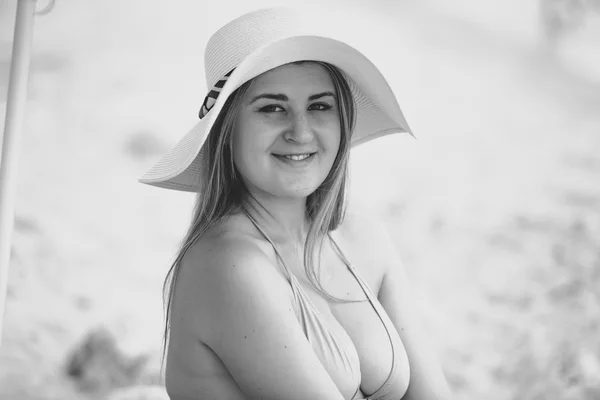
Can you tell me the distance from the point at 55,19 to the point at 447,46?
94.0 inches

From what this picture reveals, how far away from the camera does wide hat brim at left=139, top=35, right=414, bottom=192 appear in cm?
142

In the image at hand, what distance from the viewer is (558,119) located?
15.7ft

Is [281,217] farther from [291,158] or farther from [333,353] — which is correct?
[333,353]

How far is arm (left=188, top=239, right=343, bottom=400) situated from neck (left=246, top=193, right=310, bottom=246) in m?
0.19

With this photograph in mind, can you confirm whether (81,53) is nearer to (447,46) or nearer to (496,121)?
(447,46)

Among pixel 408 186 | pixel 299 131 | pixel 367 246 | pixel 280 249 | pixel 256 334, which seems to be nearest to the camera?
pixel 256 334

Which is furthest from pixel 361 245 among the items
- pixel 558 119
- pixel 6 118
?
pixel 558 119

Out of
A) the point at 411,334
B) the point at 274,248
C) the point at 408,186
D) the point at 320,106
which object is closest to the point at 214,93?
the point at 320,106

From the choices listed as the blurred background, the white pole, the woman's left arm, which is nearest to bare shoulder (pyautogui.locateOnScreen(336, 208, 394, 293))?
the woman's left arm

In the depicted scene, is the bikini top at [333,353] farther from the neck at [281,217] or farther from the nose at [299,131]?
the nose at [299,131]

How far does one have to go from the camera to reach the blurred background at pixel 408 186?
371 cm

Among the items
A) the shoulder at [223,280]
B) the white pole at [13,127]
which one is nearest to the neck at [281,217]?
the shoulder at [223,280]

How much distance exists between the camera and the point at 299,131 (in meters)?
1.47

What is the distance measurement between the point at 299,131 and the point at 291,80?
0.37 ft
